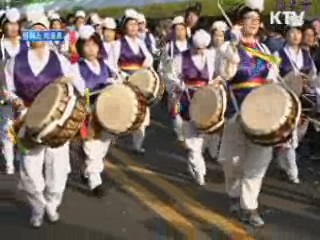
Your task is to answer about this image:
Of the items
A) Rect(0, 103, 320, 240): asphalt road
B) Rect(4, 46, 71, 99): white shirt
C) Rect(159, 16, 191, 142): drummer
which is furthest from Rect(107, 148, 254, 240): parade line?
Rect(4, 46, 71, 99): white shirt

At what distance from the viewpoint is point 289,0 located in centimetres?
1238

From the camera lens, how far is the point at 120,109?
6.80m

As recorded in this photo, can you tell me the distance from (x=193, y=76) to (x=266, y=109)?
7.83ft

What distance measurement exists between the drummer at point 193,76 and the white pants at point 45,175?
6.04 ft

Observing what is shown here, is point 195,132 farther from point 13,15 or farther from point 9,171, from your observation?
point 13,15

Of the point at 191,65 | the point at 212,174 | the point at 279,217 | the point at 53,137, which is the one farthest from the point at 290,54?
the point at 53,137

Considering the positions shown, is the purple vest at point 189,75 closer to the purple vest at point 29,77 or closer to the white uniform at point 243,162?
the white uniform at point 243,162

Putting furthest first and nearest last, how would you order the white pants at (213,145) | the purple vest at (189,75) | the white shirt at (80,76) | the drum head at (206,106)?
the white pants at (213,145) < the purple vest at (189,75) < the drum head at (206,106) < the white shirt at (80,76)

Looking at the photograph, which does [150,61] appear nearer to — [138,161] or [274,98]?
[138,161]

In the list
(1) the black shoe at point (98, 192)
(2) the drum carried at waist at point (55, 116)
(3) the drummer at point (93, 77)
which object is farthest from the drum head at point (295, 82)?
(2) the drum carried at waist at point (55, 116)

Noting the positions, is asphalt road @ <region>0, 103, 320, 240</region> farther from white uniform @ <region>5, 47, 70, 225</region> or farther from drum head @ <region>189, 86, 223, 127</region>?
drum head @ <region>189, 86, 223, 127</region>

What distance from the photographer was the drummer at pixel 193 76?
7828 millimetres

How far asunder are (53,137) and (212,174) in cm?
286

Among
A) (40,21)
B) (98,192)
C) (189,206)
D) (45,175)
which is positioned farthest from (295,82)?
(45,175)
